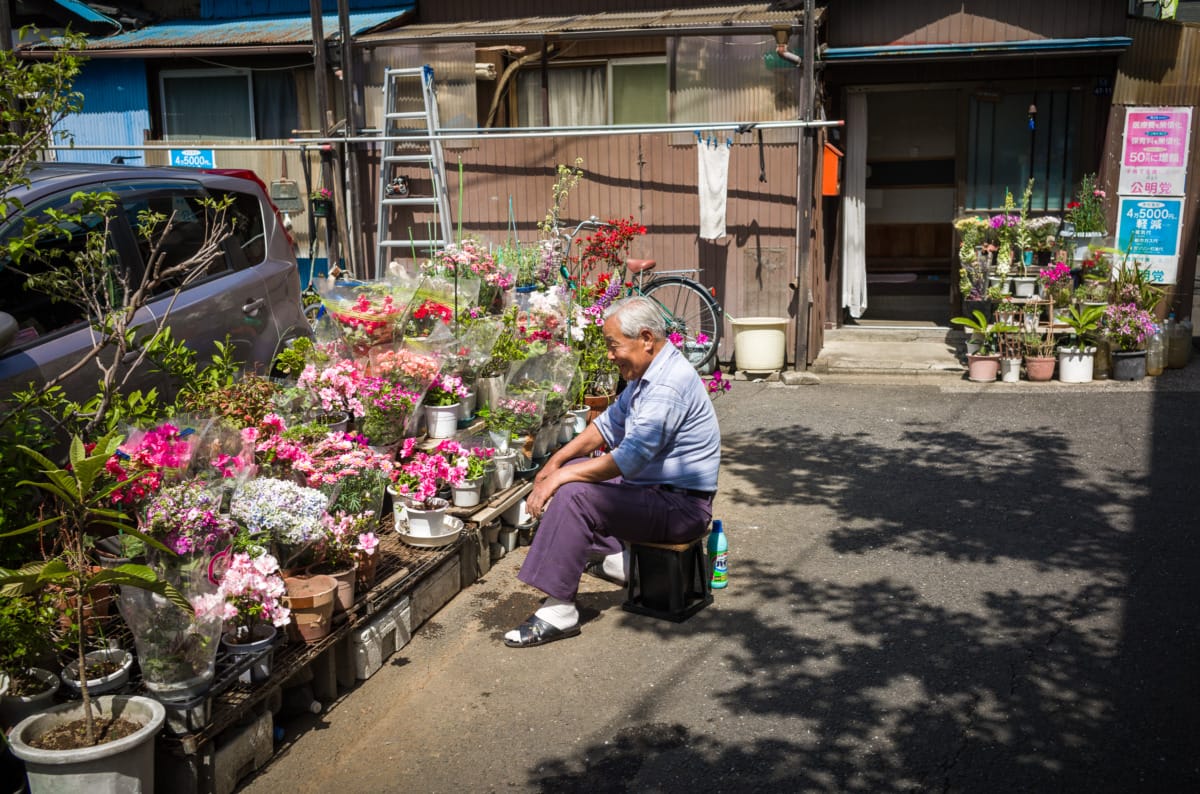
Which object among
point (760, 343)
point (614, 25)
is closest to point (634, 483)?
point (760, 343)

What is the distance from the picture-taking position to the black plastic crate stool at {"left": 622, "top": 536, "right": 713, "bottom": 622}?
17.7 feet

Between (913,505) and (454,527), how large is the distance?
3125 mm

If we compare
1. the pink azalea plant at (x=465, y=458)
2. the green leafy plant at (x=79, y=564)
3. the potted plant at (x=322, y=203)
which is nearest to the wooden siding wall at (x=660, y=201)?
the potted plant at (x=322, y=203)

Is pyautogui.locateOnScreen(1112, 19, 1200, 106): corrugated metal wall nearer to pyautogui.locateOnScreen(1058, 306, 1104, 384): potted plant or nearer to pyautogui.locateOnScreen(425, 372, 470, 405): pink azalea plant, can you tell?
pyautogui.locateOnScreen(1058, 306, 1104, 384): potted plant

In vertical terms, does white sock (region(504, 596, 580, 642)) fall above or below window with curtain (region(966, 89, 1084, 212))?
below

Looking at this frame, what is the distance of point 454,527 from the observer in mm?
5836

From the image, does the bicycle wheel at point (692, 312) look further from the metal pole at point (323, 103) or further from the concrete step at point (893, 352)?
the metal pole at point (323, 103)

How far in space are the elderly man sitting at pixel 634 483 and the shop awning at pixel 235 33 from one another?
26.9 ft

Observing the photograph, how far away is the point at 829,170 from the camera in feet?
37.3

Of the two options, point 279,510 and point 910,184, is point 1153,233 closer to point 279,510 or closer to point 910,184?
point 910,184

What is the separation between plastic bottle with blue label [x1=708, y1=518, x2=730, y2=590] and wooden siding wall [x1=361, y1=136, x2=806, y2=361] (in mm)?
5827

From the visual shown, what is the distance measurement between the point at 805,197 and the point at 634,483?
20.2ft

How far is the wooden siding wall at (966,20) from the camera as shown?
11.0m

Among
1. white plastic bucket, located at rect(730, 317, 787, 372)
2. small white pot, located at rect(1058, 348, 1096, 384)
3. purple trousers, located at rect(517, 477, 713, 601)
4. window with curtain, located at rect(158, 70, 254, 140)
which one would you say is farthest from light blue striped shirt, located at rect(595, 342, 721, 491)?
window with curtain, located at rect(158, 70, 254, 140)
